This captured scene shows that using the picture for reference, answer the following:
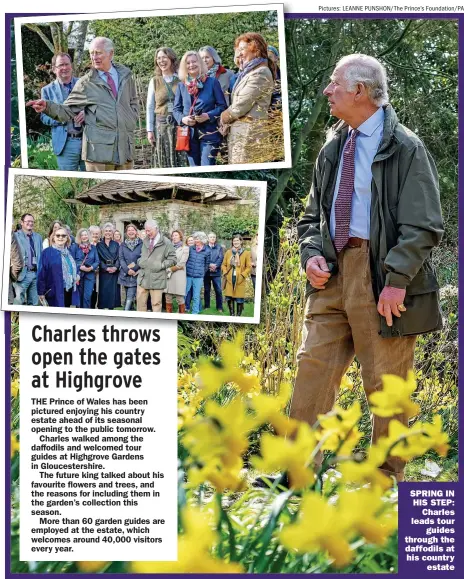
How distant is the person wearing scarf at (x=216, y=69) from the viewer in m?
4.15

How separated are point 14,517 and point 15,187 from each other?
1212mm

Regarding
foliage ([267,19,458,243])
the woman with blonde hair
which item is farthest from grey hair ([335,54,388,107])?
foliage ([267,19,458,243])

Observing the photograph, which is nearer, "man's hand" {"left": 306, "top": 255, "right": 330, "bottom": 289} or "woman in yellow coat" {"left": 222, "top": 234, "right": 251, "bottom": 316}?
"man's hand" {"left": 306, "top": 255, "right": 330, "bottom": 289}

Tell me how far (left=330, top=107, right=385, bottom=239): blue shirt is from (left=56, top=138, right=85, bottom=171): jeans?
115cm

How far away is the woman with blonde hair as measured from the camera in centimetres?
421

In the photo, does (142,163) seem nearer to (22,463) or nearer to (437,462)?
(22,463)

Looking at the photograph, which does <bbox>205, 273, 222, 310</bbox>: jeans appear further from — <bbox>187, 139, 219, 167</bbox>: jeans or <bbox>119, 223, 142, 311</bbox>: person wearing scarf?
→ <bbox>187, 139, 219, 167</bbox>: jeans

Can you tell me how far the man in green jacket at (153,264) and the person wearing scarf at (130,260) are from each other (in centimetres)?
2

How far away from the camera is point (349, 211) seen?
12.1 ft

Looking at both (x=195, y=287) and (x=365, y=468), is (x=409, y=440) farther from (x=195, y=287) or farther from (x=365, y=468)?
(x=195, y=287)

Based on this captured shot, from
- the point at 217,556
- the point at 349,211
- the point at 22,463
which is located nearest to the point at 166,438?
the point at 22,463

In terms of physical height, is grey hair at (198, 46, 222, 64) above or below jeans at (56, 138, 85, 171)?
above

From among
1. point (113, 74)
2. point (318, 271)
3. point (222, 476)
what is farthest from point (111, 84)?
point (222, 476)

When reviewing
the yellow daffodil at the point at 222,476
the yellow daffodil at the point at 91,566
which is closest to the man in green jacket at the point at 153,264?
the yellow daffodil at the point at 91,566
